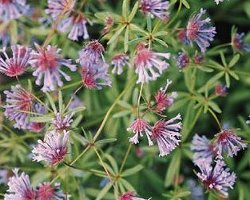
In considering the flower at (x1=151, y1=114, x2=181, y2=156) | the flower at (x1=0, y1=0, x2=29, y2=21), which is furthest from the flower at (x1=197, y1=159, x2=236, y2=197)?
the flower at (x1=0, y1=0, x2=29, y2=21)

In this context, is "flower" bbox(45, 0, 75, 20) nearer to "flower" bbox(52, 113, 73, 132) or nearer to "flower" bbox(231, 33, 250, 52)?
"flower" bbox(52, 113, 73, 132)

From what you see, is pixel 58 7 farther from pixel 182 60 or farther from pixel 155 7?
pixel 182 60

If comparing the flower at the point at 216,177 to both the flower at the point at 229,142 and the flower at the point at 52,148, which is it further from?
the flower at the point at 52,148

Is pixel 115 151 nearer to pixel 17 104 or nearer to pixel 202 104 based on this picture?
pixel 202 104

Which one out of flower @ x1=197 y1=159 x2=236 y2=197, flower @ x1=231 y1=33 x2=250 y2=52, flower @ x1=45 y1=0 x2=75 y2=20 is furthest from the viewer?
flower @ x1=231 y1=33 x2=250 y2=52

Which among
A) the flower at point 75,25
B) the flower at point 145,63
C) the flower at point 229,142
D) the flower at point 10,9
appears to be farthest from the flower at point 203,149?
the flower at point 10,9

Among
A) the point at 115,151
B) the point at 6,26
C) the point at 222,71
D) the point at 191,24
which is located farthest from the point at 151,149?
the point at 6,26

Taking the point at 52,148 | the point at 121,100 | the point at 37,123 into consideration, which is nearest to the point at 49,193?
the point at 52,148
